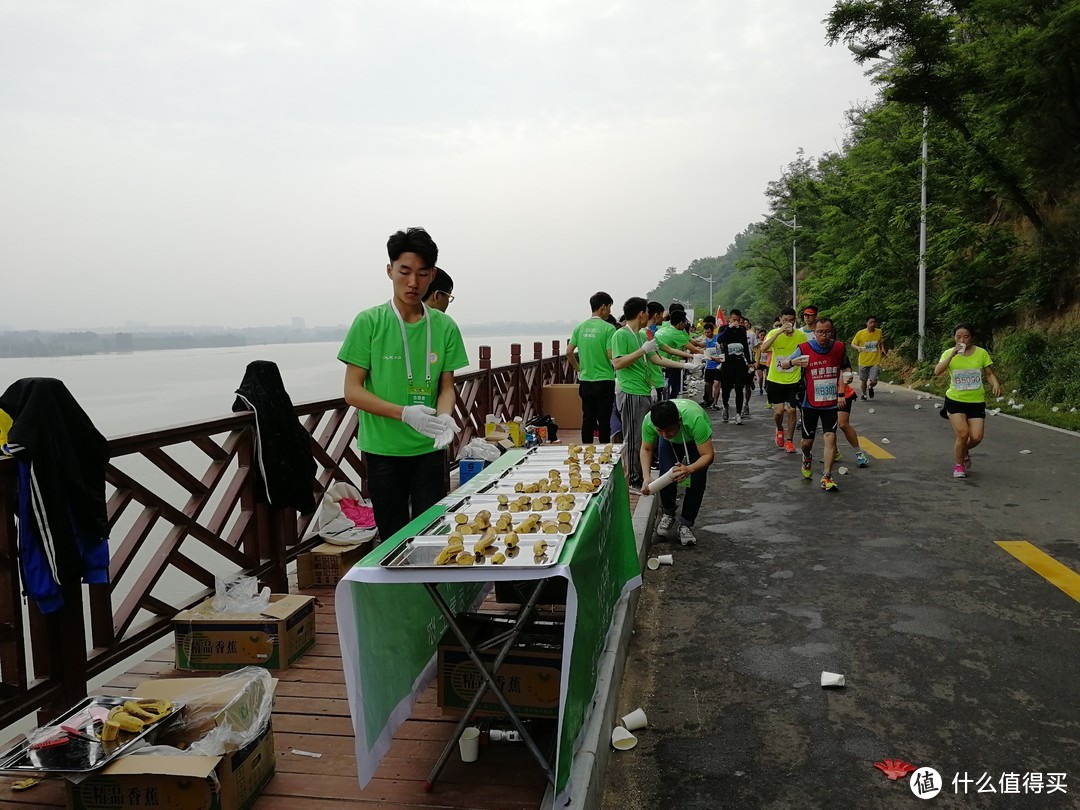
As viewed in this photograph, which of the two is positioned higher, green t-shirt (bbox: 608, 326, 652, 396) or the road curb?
green t-shirt (bbox: 608, 326, 652, 396)

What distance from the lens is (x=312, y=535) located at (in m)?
5.65

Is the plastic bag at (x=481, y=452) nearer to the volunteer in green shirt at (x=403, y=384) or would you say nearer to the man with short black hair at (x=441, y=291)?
the man with short black hair at (x=441, y=291)

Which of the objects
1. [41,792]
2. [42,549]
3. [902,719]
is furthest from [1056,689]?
[42,549]

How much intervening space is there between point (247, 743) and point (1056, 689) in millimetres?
3713

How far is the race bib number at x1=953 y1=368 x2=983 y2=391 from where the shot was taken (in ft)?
26.9

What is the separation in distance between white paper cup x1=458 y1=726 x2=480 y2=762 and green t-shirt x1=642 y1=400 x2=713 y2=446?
10.4 feet

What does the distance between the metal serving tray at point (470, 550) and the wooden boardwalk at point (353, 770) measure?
85 cm

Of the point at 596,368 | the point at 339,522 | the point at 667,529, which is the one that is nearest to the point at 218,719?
Result: the point at 339,522

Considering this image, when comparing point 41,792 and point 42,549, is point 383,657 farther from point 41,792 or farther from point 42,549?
point 42,549

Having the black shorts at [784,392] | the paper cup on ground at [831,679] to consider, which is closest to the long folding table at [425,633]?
the paper cup on ground at [831,679]

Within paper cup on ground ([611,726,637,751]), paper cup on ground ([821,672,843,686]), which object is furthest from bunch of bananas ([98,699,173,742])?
paper cup on ground ([821,672,843,686])

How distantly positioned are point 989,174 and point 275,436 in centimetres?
2200

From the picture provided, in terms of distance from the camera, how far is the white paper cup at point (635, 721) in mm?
3531

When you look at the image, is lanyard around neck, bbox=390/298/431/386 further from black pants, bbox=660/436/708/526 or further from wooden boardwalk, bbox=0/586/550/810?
black pants, bbox=660/436/708/526
